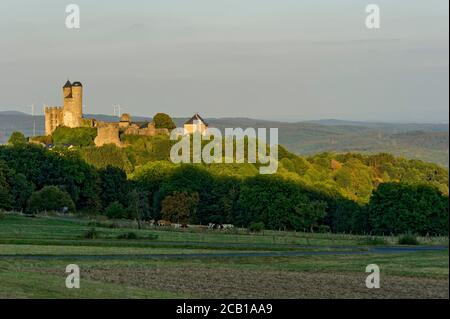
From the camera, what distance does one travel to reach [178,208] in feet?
301

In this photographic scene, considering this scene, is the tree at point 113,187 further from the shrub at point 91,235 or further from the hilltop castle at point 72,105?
the hilltop castle at point 72,105

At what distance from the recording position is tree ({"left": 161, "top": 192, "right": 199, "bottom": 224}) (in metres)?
91.1

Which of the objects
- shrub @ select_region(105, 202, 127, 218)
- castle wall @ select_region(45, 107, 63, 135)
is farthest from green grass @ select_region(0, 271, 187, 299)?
castle wall @ select_region(45, 107, 63, 135)

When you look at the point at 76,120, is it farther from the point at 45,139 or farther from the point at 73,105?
the point at 45,139

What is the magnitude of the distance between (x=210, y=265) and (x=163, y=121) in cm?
14059

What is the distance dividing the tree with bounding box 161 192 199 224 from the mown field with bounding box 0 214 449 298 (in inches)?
1138

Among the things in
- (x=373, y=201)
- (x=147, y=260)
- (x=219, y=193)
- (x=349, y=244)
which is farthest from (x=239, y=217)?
(x=147, y=260)

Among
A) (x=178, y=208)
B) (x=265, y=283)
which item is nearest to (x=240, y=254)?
(x=265, y=283)

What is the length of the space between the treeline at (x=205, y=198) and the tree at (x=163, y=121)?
61.1 m

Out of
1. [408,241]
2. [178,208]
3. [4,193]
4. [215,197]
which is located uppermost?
[4,193]

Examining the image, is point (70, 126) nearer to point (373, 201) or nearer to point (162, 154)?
point (162, 154)

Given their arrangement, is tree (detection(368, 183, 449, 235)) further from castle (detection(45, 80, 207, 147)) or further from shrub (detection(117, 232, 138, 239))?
castle (detection(45, 80, 207, 147))

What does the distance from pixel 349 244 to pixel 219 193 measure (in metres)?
45.6

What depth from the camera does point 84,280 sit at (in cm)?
3272
